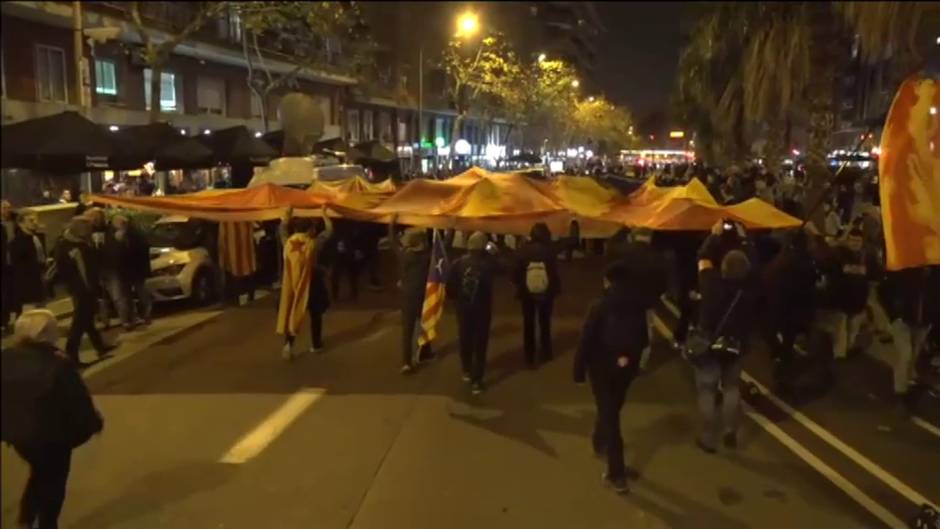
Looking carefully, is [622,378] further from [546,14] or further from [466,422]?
[546,14]

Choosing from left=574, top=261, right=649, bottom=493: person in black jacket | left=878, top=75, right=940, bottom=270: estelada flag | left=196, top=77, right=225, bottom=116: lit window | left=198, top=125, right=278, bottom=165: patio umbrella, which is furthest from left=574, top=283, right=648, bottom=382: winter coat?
left=198, top=125, right=278, bottom=165: patio umbrella

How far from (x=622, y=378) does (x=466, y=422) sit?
2.11 metres

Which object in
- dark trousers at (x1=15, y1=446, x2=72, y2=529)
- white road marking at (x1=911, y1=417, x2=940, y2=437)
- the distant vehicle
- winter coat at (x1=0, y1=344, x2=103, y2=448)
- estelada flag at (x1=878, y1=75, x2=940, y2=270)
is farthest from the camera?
the distant vehicle

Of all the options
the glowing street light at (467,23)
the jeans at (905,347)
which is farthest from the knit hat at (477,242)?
the glowing street light at (467,23)

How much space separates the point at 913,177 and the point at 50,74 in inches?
187

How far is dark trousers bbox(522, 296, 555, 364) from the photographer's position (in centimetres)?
1049

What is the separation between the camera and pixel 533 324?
10.7 m

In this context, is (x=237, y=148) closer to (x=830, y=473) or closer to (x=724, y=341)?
(x=724, y=341)

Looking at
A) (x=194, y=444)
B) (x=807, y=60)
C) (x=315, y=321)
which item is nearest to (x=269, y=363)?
(x=315, y=321)

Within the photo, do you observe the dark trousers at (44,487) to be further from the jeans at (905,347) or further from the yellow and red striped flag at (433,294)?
the jeans at (905,347)

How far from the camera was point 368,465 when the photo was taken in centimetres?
696

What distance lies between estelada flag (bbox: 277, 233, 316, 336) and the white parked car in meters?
4.26

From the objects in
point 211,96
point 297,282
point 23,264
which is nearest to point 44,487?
point 23,264

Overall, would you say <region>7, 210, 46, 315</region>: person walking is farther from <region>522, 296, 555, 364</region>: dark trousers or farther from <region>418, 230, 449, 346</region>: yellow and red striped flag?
<region>522, 296, 555, 364</region>: dark trousers
